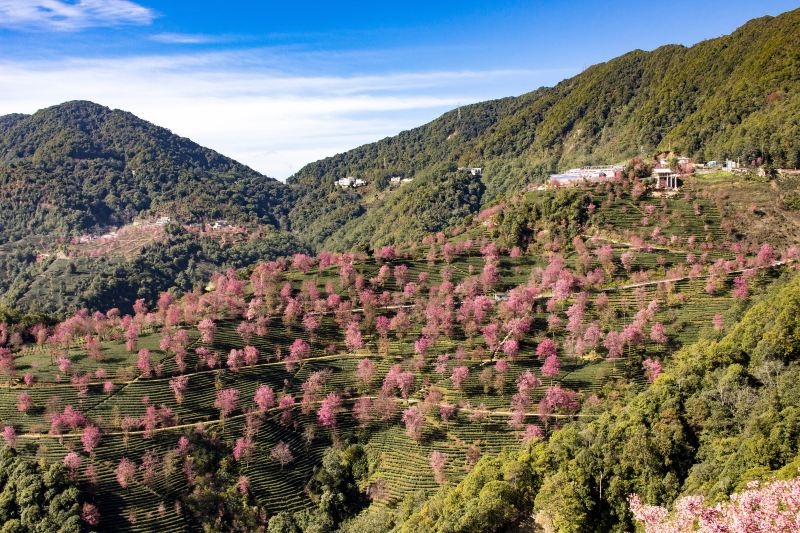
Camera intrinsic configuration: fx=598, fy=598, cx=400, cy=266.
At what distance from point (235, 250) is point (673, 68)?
76.0m

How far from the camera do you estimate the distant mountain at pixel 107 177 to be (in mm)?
109663

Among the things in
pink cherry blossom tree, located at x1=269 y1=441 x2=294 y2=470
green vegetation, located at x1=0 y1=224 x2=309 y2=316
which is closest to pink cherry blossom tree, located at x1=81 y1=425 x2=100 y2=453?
pink cherry blossom tree, located at x1=269 y1=441 x2=294 y2=470

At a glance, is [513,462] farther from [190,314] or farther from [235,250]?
[235,250]

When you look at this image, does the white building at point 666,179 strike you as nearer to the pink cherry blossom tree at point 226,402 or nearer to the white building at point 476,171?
the pink cherry blossom tree at point 226,402

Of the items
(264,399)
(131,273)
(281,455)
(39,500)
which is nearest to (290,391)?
(264,399)

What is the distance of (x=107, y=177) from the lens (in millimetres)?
130500

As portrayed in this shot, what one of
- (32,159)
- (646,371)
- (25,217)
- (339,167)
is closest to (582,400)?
(646,371)

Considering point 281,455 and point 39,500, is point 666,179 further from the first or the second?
point 39,500

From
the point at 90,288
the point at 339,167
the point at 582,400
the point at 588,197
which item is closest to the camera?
the point at 582,400

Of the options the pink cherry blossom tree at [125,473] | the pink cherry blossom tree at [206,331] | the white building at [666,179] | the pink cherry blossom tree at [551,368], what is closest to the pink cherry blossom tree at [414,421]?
the pink cherry blossom tree at [551,368]

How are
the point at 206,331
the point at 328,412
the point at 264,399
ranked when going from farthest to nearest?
the point at 206,331, the point at 264,399, the point at 328,412

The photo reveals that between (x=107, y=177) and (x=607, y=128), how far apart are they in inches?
4063

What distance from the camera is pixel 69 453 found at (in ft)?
105

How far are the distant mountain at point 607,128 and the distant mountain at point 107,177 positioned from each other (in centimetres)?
1766
